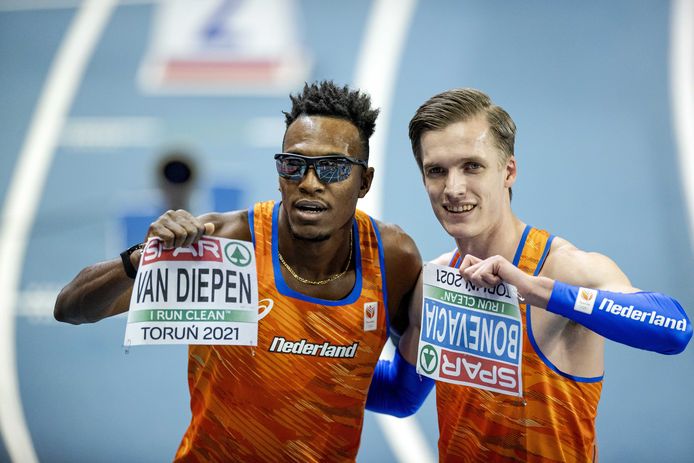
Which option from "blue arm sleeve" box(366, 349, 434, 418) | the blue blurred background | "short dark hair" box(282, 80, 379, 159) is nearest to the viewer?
"short dark hair" box(282, 80, 379, 159)

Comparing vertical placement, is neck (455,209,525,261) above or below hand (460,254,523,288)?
above

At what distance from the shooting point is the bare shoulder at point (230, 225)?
141 inches

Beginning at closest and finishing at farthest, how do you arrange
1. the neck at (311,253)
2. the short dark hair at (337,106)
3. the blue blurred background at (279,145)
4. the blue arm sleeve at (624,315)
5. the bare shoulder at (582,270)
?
the blue arm sleeve at (624,315), the bare shoulder at (582,270), the short dark hair at (337,106), the neck at (311,253), the blue blurred background at (279,145)

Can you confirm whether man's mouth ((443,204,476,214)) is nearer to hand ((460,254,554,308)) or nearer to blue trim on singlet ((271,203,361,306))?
hand ((460,254,554,308))

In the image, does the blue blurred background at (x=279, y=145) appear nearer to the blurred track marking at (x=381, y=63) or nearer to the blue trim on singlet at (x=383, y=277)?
the blurred track marking at (x=381, y=63)

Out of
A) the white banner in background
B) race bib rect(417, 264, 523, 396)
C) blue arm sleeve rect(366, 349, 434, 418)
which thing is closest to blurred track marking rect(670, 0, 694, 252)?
the white banner in background

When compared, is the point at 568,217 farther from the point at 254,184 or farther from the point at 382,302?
the point at 382,302

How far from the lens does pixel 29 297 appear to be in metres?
7.70

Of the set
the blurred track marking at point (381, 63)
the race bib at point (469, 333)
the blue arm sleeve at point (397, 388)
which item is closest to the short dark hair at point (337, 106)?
the race bib at point (469, 333)

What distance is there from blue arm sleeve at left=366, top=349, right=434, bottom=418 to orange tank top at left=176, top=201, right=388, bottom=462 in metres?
0.35

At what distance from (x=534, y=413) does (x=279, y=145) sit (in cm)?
632

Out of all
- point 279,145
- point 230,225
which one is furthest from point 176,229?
point 279,145

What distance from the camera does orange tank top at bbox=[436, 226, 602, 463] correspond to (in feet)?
10.8

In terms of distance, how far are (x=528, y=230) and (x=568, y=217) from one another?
462cm
